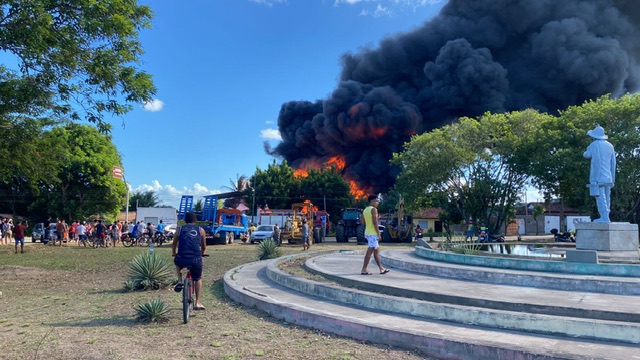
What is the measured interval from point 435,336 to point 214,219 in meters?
25.2

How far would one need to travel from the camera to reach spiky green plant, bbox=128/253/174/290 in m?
Answer: 9.75

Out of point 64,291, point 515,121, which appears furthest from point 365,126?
point 64,291

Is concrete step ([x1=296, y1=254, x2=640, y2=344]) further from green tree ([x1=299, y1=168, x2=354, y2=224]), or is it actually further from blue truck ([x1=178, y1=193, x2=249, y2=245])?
green tree ([x1=299, y1=168, x2=354, y2=224])

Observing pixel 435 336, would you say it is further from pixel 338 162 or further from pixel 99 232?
pixel 338 162

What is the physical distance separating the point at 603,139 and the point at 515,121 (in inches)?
828

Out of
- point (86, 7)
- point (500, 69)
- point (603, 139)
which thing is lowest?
point (603, 139)

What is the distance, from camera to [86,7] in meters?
11.4

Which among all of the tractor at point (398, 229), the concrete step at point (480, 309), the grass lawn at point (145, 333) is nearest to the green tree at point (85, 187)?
the tractor at point (398, 229)

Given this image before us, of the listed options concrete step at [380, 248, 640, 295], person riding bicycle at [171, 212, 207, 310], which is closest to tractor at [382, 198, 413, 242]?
concrete step at [380, 248, 640, 295]

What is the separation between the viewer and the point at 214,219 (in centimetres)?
2917

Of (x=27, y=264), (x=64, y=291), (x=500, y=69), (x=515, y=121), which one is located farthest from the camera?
(x=500, y=69)

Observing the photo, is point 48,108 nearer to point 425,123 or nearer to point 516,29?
point 425,123

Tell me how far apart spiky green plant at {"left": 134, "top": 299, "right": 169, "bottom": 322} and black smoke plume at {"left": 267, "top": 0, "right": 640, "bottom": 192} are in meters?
49.3

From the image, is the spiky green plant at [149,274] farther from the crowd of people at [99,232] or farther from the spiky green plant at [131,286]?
the crowd of people at [99,232]
